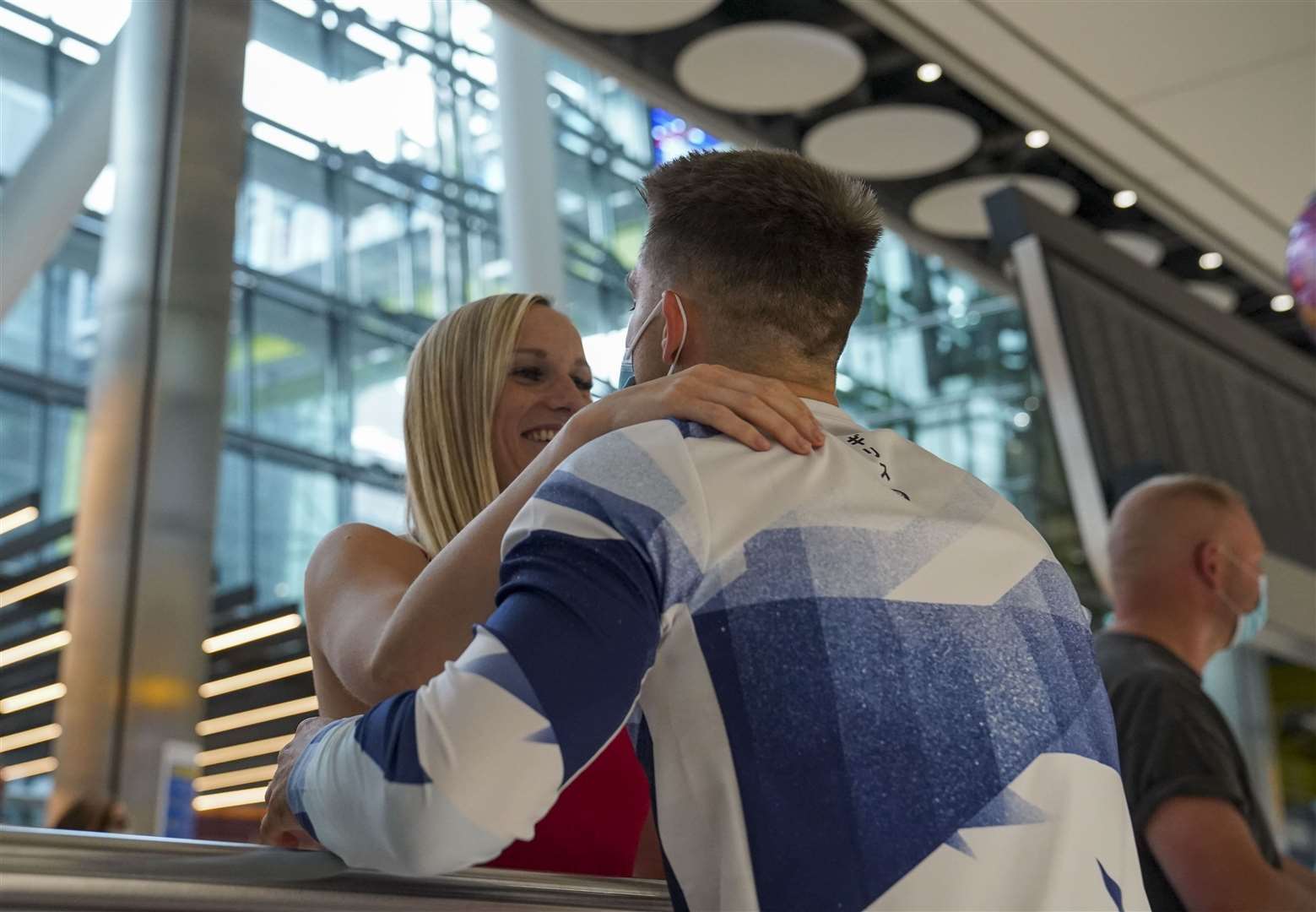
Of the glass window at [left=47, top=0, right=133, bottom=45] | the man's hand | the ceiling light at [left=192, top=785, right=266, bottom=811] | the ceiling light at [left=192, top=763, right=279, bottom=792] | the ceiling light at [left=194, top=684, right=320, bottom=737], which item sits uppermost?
the glass window at [left=47, top=0, right=133, bottom=45]

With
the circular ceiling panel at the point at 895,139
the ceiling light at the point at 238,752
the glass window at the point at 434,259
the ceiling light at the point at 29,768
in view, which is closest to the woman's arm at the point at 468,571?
the circular ceiling panel at the point at 895,139

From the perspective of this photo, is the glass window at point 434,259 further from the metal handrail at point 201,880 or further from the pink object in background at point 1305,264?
the metal handrail at point 201,880

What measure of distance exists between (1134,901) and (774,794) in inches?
13.4

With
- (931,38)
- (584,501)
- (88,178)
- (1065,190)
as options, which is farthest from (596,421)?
(1065,190)

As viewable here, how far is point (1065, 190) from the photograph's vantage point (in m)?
7.50

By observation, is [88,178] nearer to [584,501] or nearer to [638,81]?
[638,81]

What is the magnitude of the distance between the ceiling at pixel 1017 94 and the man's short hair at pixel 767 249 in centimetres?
438

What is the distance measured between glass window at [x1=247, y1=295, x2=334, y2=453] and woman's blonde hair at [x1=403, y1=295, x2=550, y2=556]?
9931 millimetres

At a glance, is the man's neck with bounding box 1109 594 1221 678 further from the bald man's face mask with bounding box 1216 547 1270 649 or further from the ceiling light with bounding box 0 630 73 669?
the ceiling light with bounding box 0 630 73 669

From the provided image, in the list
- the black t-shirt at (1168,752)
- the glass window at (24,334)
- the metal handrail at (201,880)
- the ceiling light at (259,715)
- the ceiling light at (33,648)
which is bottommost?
the metal handrail at (201,880)

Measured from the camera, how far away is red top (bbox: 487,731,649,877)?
186cm

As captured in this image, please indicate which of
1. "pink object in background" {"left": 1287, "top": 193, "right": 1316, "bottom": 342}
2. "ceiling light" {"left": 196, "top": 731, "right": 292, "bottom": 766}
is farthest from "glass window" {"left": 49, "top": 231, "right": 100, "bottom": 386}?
"pink object in background" {"left": 1287, "top": 193, "right": 1316, "bottom": 342}

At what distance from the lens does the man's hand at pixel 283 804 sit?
50.4 inches

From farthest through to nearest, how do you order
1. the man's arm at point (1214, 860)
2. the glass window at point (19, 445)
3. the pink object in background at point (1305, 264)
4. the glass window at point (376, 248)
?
the glass window at point (376, 248)
the glass window at point (19, 445)
the pink object in background at point (1305, 264)
the man's arm at point (1214, 860)
